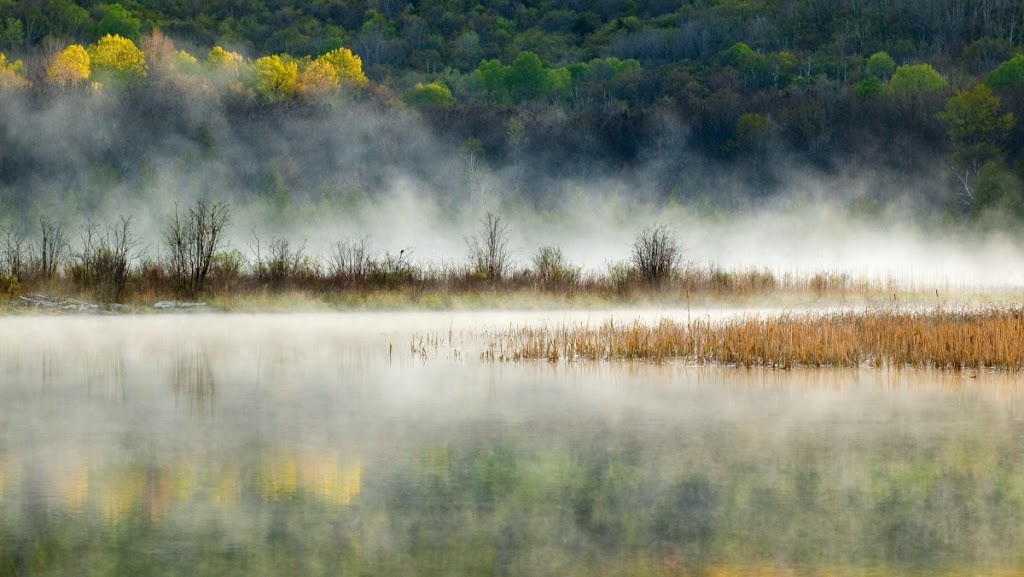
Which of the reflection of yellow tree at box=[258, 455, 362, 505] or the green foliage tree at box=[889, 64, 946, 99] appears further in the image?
the green foliage tree at box=[889, 64, 946, 99]

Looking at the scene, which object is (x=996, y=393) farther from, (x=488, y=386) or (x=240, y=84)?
(x=240, y=84)

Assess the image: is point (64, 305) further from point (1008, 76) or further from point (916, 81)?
point (916, 81)

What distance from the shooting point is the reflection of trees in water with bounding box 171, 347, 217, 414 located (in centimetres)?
1220

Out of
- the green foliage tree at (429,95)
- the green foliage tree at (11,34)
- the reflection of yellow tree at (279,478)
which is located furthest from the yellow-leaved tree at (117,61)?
the reflection of yellow tree at (279,478)

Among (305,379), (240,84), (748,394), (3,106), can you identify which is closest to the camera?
(748,394)

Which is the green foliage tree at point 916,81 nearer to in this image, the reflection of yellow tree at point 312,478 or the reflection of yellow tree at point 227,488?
the reflection of yellow tree at point 312,478

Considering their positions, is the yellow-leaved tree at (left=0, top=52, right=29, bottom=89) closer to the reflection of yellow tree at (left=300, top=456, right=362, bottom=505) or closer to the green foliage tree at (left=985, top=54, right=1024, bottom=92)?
the green foliage tree at (left=985, top=54, right=1024, bottom=92)

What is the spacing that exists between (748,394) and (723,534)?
5972 mm

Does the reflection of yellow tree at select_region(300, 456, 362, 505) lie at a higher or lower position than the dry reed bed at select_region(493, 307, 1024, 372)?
lower

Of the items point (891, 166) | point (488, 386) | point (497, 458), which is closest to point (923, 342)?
point (488, 386)

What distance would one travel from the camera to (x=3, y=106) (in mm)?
51781

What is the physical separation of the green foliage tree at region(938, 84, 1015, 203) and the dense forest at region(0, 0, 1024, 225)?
0.07 metres

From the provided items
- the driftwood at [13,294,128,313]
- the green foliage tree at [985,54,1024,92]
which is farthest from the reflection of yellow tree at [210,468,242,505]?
the green foliage tree at [985,54,1024,92]

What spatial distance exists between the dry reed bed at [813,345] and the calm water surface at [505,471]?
26.0 inches
